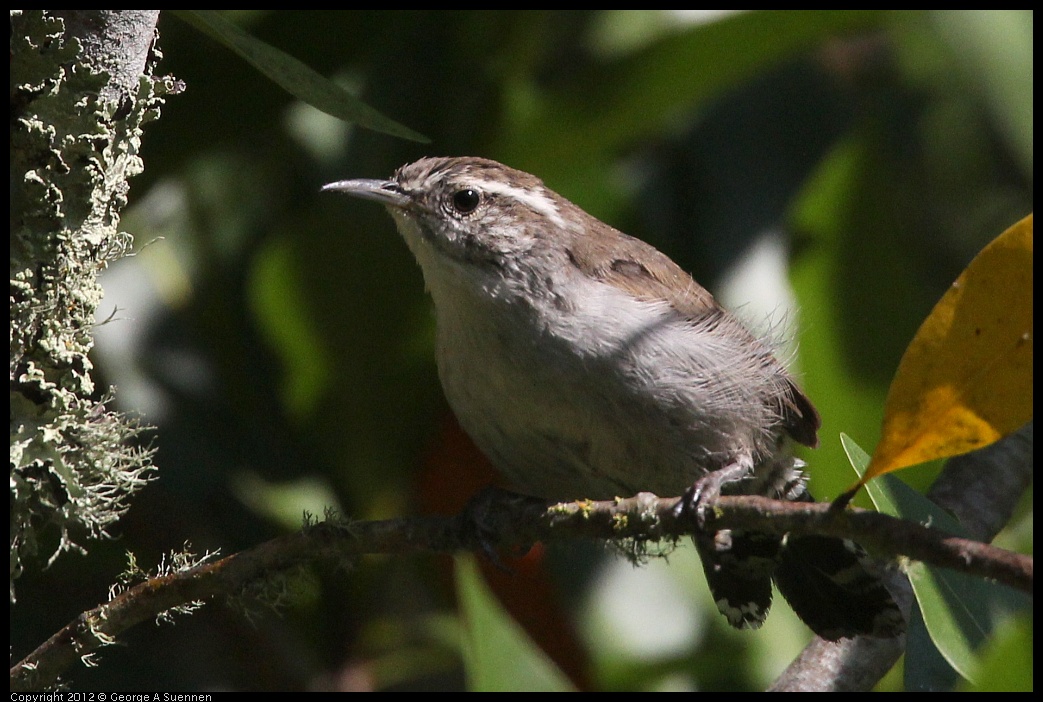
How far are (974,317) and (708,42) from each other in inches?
123

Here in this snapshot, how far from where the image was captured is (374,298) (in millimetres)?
5023

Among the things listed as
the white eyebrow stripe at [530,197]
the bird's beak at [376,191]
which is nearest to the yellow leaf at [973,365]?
the white eyebrow stripe at [530,197]

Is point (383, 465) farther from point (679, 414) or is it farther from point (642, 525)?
point (642, 525)

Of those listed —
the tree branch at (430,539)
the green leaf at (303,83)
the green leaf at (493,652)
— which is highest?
the green leaf at (303,83)

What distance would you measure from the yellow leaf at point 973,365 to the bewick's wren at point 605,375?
40.3 inches

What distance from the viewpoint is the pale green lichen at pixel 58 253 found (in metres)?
2.32

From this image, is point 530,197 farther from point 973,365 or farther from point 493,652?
point 973,365

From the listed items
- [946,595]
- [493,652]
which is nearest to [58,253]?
[493,652]

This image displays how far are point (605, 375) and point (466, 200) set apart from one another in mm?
934

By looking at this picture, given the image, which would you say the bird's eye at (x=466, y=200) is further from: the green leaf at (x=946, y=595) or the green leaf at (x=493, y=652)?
the green leaf at (x=946, y=595)

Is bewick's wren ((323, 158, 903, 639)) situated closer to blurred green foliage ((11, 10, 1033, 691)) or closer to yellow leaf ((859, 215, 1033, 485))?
blurred green foliage ((11, 10, 1033, 691))

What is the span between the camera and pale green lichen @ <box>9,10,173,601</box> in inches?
91.4

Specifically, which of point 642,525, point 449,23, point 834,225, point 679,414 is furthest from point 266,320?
point 642,525

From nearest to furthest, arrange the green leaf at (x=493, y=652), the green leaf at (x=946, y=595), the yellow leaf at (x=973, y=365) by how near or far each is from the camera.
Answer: the yellow leaf at (x=973, y=365), the green leaf at (x=946, y=595), the green leaf at (x=493, y=652)
